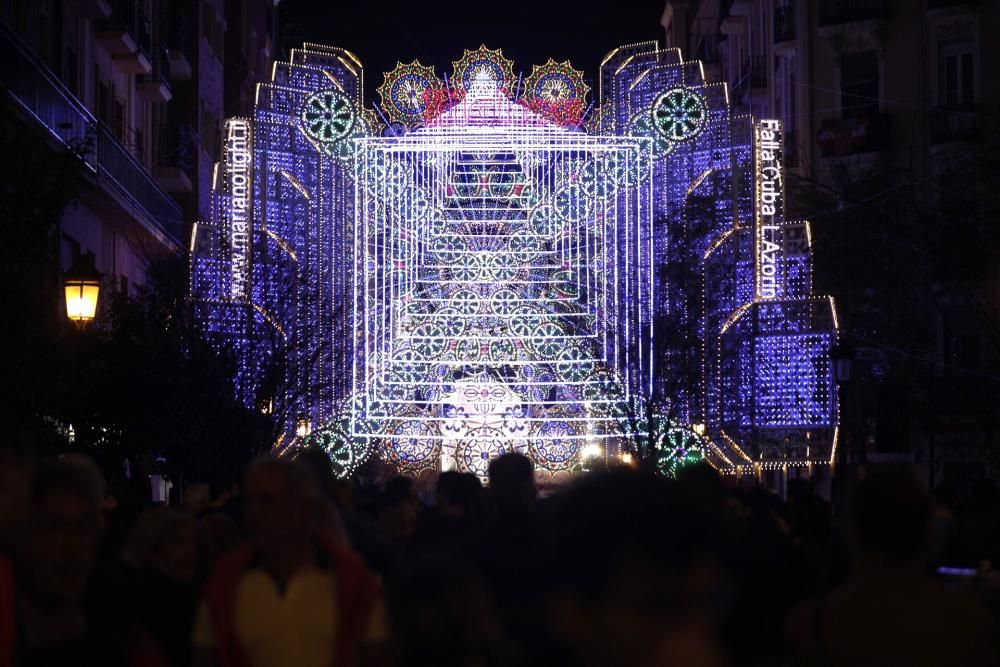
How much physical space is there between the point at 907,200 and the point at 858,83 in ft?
24.1

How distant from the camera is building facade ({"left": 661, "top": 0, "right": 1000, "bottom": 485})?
3262cm

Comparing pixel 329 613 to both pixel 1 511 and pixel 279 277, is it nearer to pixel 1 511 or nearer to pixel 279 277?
pixel 1 511

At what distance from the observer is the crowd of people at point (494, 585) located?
126 inches

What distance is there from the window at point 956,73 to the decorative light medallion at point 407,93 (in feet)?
44.2

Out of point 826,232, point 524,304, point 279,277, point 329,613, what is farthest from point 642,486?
point 826,232

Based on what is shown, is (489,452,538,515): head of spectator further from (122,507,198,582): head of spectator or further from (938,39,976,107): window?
(938,39,976,107): window

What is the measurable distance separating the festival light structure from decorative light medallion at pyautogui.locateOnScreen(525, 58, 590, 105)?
0.11 feet

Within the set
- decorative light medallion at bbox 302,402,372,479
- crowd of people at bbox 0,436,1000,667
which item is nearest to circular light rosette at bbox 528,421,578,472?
decorative light medallion at bbox 302,402,372,479

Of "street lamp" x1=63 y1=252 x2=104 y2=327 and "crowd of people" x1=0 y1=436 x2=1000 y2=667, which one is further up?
"street lamp" x1=63 y1=252 x2=104 y2=327

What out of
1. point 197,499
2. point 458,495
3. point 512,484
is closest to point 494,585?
point 512,484

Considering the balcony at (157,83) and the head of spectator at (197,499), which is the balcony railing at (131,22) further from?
the head of spectator at (197,499)

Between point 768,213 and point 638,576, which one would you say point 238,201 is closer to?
point 768,213

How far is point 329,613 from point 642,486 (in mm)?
2611

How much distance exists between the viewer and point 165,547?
7.32m
